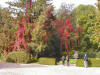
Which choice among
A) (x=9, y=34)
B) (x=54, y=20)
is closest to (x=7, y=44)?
(x=9, y=34)

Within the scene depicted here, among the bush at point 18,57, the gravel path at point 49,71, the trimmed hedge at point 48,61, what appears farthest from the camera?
the bush at point 18,57

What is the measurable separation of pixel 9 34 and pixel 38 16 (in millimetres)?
6890

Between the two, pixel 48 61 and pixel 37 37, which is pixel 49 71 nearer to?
pixel 48 61

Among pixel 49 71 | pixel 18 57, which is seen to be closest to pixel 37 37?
pixel 18 57

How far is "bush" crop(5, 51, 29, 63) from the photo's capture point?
34250 millimetres

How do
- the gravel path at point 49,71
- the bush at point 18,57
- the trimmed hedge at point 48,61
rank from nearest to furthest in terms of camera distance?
the gravel path at point 49,71 < the trimmed hedge at point 48,61 < the bush at point 18,57

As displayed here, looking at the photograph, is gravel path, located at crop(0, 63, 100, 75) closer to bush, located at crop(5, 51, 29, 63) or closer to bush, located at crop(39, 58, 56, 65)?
bush, located at crop(39, 58, 56, 65)

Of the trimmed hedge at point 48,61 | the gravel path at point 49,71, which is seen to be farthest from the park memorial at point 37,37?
the gravel path at point 49,71

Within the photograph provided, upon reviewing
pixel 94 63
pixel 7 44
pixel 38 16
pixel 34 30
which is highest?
pixel 38 16

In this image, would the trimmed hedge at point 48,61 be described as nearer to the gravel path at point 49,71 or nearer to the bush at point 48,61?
the bush at point 48,61

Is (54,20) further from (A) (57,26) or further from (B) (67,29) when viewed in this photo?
(B) (67,29)

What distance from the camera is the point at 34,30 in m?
34.9

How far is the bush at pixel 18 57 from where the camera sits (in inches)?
1348

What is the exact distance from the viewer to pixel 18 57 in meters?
34.6
